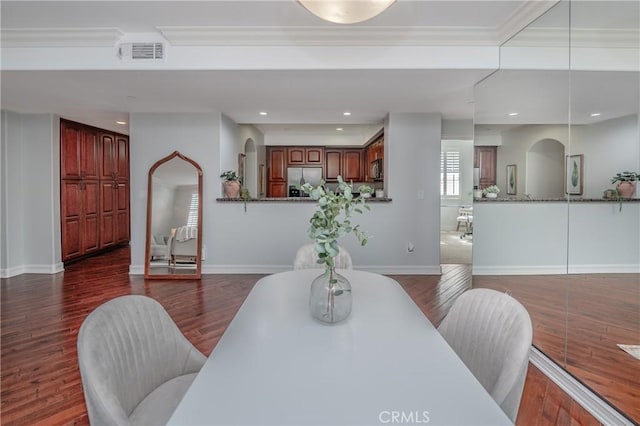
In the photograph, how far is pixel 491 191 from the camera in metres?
3.54

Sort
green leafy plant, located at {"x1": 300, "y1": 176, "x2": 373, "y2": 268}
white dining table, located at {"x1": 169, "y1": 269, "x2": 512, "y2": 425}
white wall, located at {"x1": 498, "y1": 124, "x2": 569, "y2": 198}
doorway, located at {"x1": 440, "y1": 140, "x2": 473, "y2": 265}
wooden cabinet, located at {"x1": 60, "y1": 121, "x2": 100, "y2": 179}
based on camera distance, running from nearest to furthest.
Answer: white dining table, located at {"x1": 169, "y1": 269, "x2": 512, "y2": 425}
green leafy plant, located at {"x1": 300, "y1": 176, "x2": 373, "y2": 268}
white wall, located at {"x1": 498, "y1": 124, "x2": 569, "y2": 198}
wooden cabinet, located at {"x1": 60, "y1": 121, "x2": 100, "y2": 179}
doorway, located at {"x1": 440, "y1": 140, "x2": 473, "y2": 265}

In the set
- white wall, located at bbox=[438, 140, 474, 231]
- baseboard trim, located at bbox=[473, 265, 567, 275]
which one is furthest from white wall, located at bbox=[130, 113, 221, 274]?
white wall, located at bbox=[438, 140, 474, 231]

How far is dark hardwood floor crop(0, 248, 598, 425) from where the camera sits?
1830 millimetres

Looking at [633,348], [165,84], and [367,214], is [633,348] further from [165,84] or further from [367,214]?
[165,84]

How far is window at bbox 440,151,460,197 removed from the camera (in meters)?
8.45

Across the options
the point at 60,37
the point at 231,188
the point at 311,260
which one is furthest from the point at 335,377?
the point at 231,188

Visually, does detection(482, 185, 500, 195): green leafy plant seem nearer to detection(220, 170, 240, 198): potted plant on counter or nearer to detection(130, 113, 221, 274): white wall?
detection(220, 170, 240, 198): potted plant on counter

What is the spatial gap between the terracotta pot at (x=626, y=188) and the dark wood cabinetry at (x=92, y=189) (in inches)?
252

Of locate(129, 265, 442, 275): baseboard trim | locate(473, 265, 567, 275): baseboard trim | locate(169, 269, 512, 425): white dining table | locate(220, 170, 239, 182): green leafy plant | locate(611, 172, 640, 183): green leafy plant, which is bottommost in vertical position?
locate(129, 265, 442, 275): baseboard trim

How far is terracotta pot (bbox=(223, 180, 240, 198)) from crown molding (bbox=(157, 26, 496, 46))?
2.03 metres

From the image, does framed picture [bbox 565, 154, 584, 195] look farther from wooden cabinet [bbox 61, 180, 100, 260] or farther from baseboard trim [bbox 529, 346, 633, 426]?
wooden cabinet [bbox 61, 180, 100, 260]

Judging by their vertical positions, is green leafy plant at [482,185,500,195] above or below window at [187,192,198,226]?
above

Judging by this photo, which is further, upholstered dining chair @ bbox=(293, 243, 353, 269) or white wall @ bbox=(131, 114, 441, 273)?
white wall @ bbox=(131, 114, 441, 273)

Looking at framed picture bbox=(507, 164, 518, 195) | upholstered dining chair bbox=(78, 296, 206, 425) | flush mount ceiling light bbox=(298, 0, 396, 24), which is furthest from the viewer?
framed picture bbox=(507, 164, 518, 195)
